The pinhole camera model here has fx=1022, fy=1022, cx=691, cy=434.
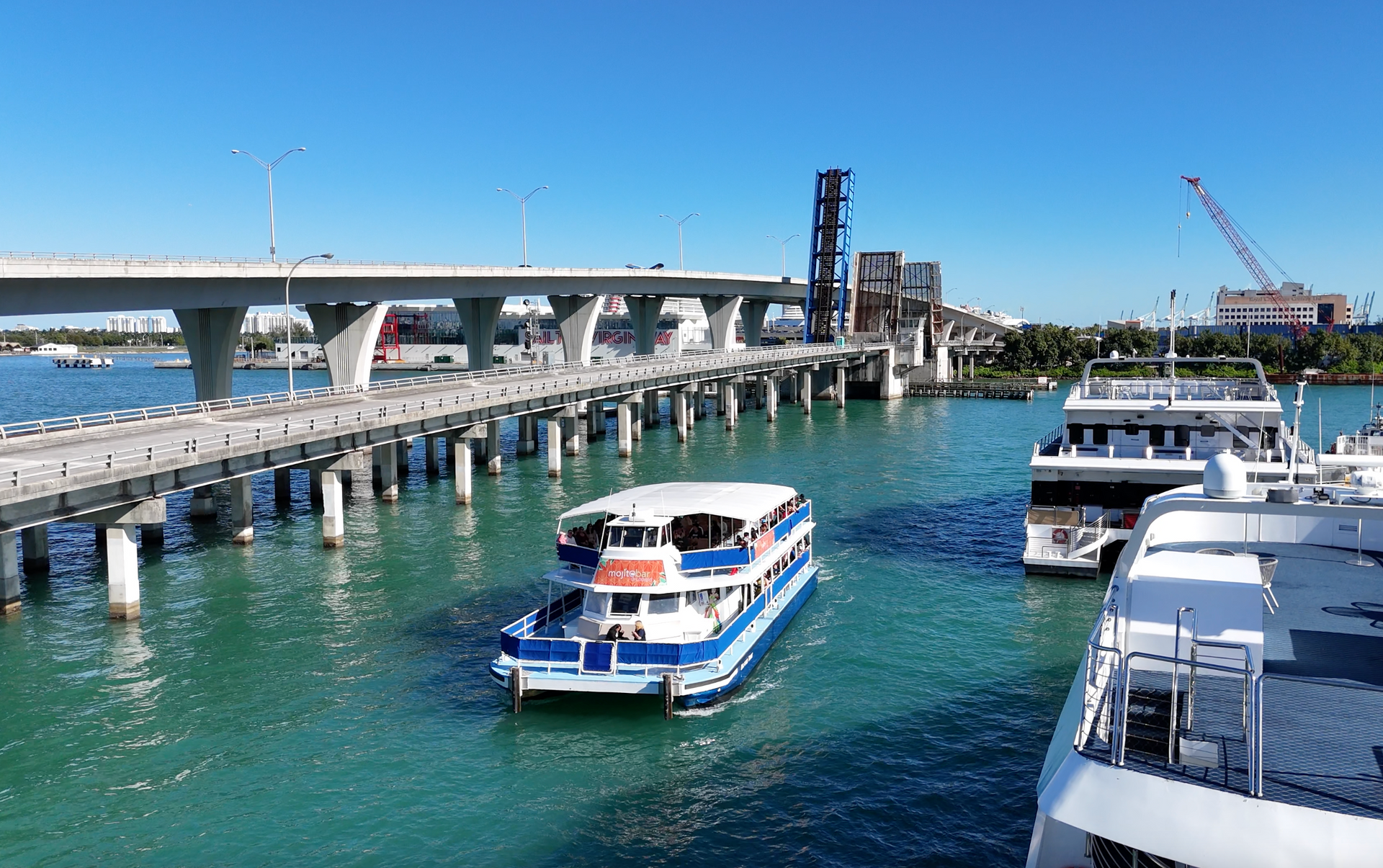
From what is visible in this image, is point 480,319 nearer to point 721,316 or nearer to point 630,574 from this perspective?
point 721,316

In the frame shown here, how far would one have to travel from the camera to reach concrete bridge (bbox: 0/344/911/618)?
109ft

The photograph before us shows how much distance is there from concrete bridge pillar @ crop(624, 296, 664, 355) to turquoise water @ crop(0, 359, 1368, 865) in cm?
8082

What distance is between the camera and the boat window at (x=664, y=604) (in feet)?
90.5

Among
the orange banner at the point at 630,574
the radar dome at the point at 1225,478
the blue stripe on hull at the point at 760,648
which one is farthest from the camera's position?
the orange banner at the point at 630,574

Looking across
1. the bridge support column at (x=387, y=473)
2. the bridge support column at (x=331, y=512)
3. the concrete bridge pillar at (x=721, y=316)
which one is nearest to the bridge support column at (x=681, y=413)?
the bridge support column at (x=387, y=473)

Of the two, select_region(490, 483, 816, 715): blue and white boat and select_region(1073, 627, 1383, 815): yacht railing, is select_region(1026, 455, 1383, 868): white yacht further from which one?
select_region(490, 483, 816, 715): blue and white boat

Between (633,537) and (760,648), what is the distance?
506 centimetres

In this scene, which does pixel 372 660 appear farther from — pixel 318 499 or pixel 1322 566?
pixel 318 499

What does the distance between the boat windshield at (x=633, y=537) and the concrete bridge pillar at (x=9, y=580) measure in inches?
799

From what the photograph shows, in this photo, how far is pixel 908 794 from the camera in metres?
21.5

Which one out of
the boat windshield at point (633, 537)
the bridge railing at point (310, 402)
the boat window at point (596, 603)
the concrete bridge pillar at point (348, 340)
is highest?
the concrete bridge pillar at point (348, 340)

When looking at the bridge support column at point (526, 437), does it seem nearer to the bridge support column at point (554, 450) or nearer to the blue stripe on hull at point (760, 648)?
the bridge support column at point (554, 450)

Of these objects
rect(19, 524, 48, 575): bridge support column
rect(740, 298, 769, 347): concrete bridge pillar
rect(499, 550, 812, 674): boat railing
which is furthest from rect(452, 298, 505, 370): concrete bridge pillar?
rect(740, 298, 769, 347): concrete bridge pillar

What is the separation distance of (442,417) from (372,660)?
28.7m
